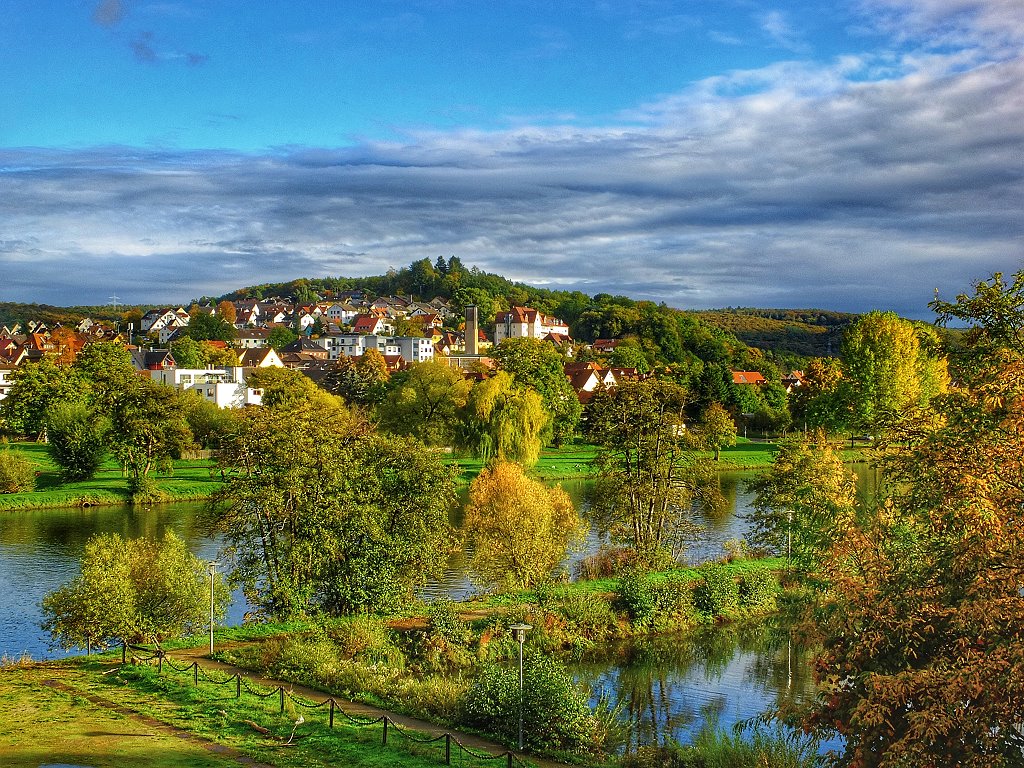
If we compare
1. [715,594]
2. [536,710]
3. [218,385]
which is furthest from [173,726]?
[218,385]

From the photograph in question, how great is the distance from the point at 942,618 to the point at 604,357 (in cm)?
10806

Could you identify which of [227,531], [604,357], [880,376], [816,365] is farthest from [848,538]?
[604,357]

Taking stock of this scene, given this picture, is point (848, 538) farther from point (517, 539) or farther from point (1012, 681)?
point (517, 539)

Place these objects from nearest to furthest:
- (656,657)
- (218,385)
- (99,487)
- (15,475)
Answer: (656,657), (15,475), (99,487), (218,385)

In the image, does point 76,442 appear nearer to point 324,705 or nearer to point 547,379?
point 547,379

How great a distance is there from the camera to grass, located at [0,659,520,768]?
49.5ft

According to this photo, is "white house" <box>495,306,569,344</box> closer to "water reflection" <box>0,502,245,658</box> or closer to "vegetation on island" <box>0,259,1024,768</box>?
"vegetation on island" <box>0,259,1024,768</box>

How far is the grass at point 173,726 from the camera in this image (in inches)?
595

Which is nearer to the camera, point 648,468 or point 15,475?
point 648,468

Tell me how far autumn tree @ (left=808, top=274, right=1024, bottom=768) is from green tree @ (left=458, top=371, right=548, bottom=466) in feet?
145

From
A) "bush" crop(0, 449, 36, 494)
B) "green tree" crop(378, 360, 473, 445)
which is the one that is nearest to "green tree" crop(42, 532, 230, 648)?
"bush" crop(0, 449, 36, 494)

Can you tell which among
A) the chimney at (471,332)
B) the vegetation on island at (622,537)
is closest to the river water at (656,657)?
the vegetation on island at (622,537)

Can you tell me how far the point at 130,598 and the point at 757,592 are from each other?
19.5m

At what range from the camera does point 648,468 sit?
34.0 meters
